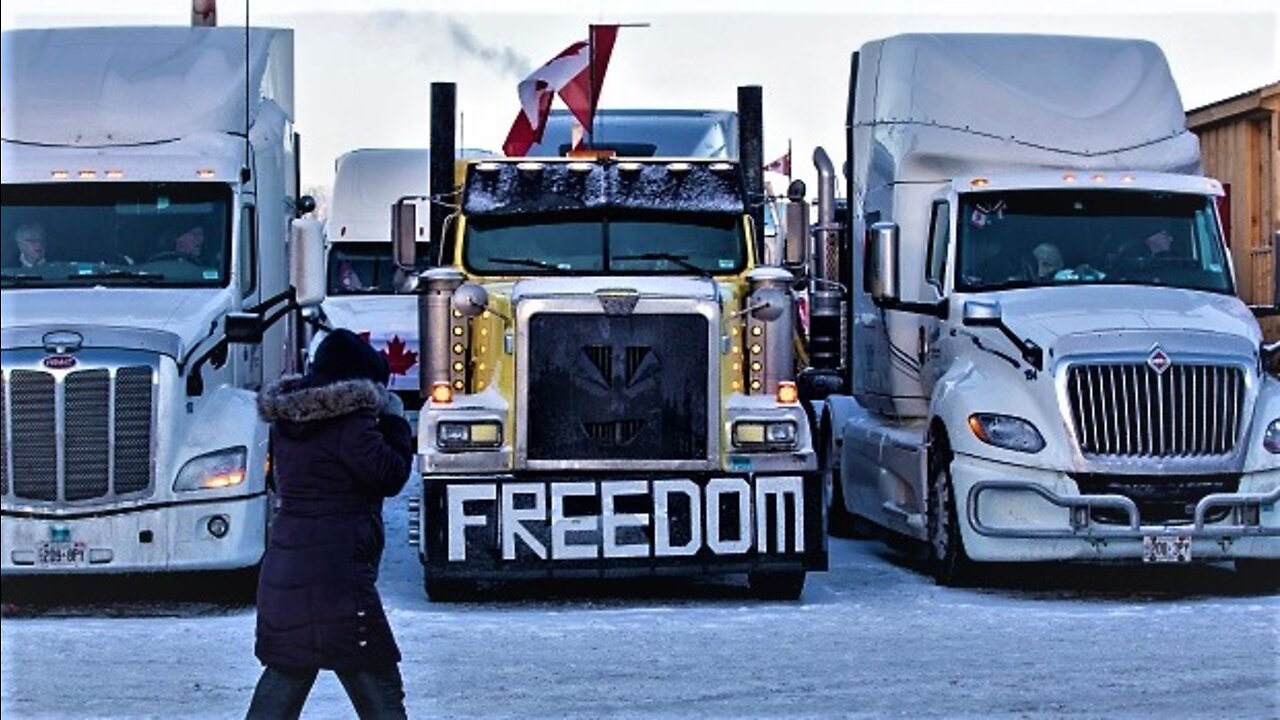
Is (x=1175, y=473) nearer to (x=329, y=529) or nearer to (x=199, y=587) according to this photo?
(x=199, y=587)

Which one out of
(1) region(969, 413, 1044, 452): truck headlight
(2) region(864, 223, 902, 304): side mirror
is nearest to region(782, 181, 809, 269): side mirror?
(2) region(864, 223, 902, 304): side mirror

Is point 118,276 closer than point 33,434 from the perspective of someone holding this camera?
No

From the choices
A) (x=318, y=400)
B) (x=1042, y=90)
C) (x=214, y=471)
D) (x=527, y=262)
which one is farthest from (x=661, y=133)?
(x=318, y=400)

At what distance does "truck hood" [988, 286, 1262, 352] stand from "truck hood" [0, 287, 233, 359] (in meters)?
5.03

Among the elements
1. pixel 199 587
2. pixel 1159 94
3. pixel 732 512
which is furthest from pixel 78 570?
pixel 1159 94

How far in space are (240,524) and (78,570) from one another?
967mm

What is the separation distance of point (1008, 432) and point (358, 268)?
12.6m

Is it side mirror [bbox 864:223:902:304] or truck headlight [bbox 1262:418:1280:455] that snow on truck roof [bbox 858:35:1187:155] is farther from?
truck headlight [bbox 1262:418:1280:455]

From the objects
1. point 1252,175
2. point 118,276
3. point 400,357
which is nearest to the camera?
point 118,276

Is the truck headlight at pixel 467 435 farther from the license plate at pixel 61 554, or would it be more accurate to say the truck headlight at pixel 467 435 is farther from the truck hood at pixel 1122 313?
the truck hood at pixel 1122 313

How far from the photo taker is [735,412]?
672 inches

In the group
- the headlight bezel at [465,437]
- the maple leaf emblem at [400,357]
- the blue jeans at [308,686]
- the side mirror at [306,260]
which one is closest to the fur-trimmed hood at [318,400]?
the blue jeans at [308,686]

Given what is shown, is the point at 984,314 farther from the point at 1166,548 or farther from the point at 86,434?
the point at 86,434

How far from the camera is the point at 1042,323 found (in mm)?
17688
